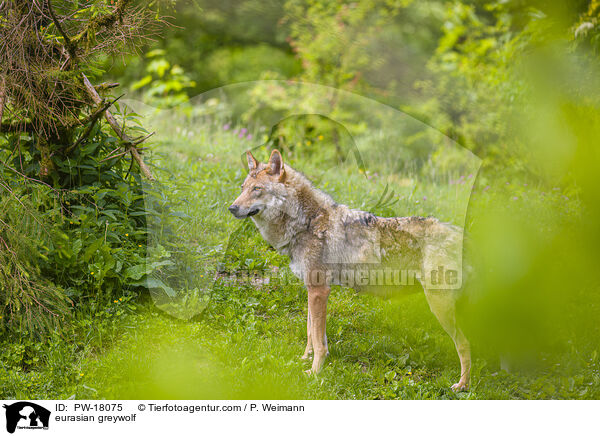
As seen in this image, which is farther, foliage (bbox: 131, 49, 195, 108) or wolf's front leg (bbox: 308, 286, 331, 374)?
foliage (bbox: 131, 49, 195, 108)

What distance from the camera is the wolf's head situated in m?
4.15

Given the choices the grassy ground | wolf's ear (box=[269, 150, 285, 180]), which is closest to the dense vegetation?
A: the grassy ground

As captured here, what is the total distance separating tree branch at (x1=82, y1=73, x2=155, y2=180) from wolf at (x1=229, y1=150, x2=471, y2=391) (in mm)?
1395

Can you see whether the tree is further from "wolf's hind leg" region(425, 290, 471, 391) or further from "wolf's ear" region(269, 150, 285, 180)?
"wolf's hind leg" region(425, 290, 471, 391)

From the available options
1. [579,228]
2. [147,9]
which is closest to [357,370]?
[579,228]

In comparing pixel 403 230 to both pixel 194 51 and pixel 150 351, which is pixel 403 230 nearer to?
pixel 150 351

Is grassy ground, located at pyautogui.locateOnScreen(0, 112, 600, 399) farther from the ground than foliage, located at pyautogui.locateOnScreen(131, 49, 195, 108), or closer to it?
closer to it

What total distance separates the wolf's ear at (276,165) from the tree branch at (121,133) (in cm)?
154

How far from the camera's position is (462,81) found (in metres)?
7.17

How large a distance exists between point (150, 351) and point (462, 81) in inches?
223

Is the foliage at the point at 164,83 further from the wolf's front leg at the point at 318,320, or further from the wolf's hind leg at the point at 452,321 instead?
the wolf's hind leg at the point at 452,321
